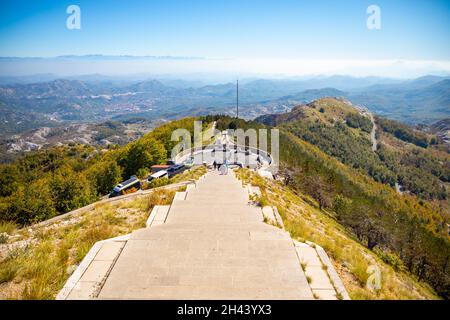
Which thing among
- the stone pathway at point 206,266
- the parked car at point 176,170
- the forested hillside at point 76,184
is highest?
the stone pathway at point 206,266

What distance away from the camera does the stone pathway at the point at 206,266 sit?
7.24 m

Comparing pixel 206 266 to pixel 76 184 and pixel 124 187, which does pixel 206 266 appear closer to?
pixel 124 187

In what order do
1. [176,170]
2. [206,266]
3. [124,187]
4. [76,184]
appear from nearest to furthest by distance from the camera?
1. [206,266]
2. [124,187]
3. [176,170]
4. [76,184]

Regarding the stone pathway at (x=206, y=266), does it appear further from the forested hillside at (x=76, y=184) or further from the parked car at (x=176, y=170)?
the parked car at (x=176, y=170)

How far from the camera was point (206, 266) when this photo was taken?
27.1 feet

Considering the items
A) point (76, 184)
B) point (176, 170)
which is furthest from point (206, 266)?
point (76, 184)

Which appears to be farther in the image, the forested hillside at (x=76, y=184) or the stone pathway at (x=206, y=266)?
the forested hillside at (x=76, y=184)

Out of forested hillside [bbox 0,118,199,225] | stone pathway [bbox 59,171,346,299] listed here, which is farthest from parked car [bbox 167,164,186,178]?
stone pathway [bbox 59,171,346,299]

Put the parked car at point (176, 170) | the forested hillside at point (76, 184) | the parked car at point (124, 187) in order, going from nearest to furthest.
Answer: the forested hillside at point (76, 184)
the parked car at point (124, 187)
the parked car at point (176, 170)

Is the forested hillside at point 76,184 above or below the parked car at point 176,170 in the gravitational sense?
below

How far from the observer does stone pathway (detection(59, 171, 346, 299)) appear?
23.7 ft

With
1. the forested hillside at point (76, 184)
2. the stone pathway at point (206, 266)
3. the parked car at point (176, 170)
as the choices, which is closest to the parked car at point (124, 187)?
the forested hillside at point (76, 184)
